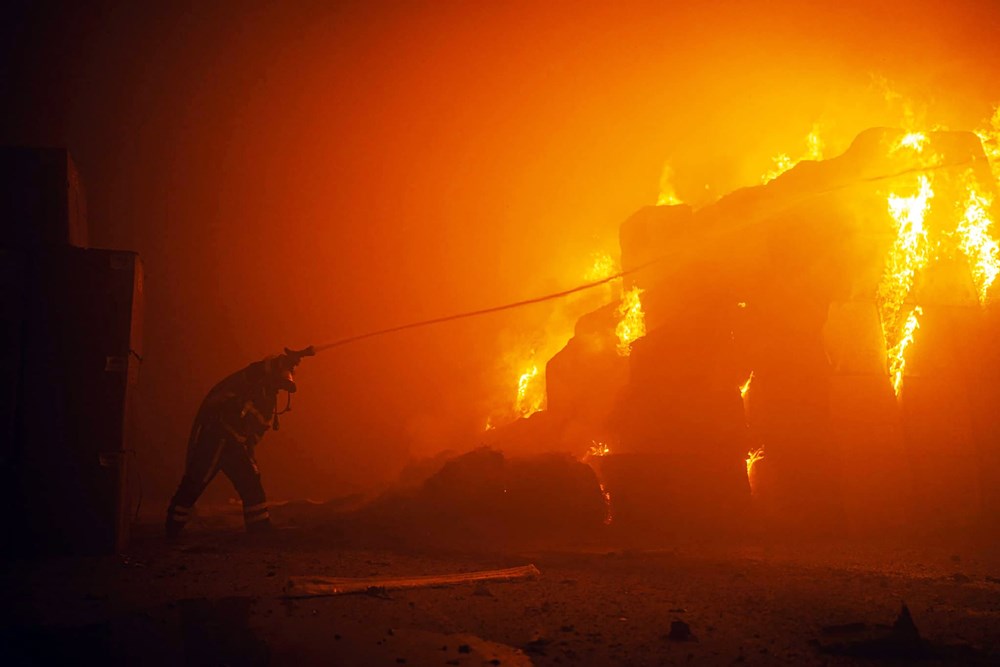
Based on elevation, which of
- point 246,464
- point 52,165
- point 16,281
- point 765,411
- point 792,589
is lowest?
point 792,589

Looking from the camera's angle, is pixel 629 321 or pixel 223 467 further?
pixel 629 321

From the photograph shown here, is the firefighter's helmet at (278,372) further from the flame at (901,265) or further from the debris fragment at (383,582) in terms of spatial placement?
the flame at (901,265)

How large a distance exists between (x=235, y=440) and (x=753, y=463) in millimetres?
9164

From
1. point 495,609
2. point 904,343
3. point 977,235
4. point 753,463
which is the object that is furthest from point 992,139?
point 495,609

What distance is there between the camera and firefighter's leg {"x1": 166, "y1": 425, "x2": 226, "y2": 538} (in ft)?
31.2

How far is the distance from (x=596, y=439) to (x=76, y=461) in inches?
423

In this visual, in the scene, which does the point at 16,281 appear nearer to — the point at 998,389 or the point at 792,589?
the point at 792,589

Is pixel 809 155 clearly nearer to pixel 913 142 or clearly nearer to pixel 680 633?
pixel 913 142

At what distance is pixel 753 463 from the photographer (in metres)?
12.8

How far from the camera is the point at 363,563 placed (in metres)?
7.66

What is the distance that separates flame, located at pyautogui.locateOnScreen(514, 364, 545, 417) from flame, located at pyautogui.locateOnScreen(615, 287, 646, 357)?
5.40m

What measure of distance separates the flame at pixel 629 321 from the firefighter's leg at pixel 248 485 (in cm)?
1030

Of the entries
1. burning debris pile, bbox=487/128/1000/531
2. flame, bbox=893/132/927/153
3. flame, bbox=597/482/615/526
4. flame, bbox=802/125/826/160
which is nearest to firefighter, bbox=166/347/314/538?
flame, bbox=597/482/615/526

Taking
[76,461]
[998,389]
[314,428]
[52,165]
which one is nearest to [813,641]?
[76,461]
